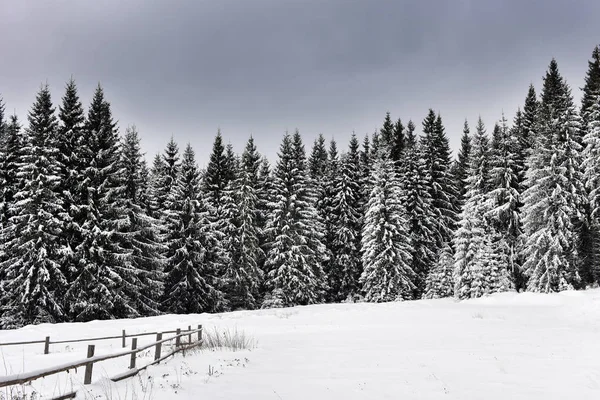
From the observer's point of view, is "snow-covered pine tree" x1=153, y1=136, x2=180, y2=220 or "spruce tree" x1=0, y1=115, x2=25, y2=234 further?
"snow-covered pine tree" x1=153, y1=136, x2=180, y2=220

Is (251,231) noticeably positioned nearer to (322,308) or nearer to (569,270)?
(322,308)

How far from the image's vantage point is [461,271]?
1375 inches

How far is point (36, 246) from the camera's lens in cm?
2669

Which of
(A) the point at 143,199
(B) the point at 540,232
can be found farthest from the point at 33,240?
(B) the point at 540,232

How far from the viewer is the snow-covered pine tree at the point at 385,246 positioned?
37.8 metres

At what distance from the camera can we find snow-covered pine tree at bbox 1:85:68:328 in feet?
85.6

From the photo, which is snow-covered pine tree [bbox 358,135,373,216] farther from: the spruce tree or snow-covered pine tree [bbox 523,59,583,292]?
the spruce tree

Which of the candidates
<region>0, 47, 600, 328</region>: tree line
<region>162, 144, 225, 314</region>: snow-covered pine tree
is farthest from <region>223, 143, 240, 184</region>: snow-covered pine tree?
<region>162, 144, 225, 314</region>: snow-covered pine tree

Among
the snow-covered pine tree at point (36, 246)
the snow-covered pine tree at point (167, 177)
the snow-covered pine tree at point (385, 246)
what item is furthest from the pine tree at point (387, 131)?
the snow-covered pine tree at point (36, 246)

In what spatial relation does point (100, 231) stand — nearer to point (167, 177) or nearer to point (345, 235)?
point (167, 177)

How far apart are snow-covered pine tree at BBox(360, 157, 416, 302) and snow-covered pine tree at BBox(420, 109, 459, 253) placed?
5987 mm

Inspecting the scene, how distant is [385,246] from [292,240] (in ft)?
29.6

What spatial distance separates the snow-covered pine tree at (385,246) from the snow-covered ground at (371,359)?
491 inches

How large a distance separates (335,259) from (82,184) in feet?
86.9
